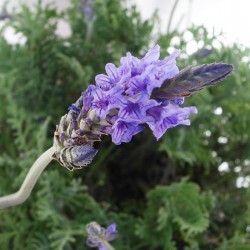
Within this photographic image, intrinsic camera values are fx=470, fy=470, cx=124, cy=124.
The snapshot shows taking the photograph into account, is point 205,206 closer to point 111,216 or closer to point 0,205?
point 111,216

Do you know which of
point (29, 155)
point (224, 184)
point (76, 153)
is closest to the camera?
point (76, 153)

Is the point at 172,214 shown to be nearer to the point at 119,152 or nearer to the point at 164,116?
the point at 119,152

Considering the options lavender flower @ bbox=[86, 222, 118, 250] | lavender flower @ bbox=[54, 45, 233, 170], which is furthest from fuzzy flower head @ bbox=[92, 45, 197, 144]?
lavender flower @ bbox=[86, 222, 118, 250]

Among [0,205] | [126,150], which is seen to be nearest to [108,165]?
[126,150]

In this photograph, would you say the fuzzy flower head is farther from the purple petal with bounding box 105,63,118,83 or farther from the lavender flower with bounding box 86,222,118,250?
the lavender flower with bounding box 86,222,118,250

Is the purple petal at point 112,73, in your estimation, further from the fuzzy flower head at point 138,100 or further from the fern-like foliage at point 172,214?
the fern-like foliage at point 172,214

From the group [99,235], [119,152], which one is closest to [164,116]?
[99,235]
